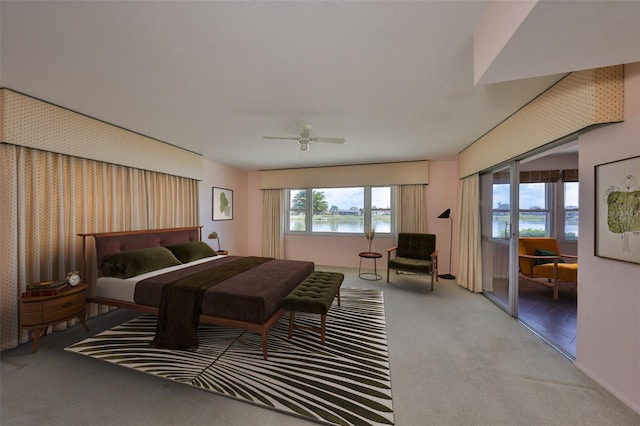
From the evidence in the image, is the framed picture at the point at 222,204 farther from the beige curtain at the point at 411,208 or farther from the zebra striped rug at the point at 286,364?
the beige curtain at the point at 411,208

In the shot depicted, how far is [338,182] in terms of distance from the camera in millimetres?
5793

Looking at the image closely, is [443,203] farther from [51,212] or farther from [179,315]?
[51,212]

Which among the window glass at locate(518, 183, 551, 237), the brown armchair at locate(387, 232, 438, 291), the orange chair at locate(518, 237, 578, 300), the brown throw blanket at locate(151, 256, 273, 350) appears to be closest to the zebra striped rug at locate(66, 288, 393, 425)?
the brown throw blanket at locate(151, 256, 273, 350)

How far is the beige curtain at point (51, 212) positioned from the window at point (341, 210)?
354cm

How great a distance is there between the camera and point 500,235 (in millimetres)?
3537

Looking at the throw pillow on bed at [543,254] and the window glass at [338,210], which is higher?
Answer: the window glass at [338,210]

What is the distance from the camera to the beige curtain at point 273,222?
6.34m

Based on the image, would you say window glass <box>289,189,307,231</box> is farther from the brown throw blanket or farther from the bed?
the brown throw blanket

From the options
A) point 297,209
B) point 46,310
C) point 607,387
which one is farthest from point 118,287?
point 607,387

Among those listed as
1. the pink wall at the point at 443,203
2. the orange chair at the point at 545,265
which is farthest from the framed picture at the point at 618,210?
the pink wall at the point at 443,203

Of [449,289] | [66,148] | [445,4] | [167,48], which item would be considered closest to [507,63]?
[445,4]

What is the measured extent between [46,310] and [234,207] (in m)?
4.00

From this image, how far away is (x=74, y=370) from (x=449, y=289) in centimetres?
500

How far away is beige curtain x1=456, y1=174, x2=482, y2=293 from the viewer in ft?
13.1
